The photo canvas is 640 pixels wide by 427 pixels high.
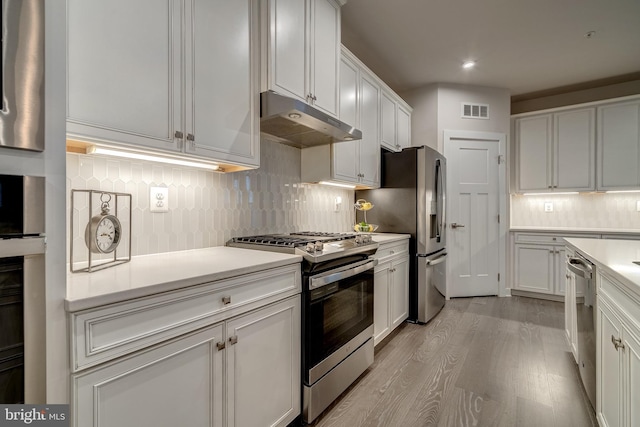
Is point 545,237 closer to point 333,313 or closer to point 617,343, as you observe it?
point 617,343

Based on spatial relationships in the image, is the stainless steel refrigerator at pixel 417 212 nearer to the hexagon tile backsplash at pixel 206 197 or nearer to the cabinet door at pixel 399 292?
the cabinet door at pixel 399 292

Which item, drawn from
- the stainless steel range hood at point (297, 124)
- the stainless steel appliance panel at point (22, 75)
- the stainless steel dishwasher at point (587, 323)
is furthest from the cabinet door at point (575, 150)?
the stainless steel appliance panel at point (22, 75)

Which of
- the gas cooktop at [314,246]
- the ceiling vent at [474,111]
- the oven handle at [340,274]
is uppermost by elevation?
the ceiling vent at [474,111]

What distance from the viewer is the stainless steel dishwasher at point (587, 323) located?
160 cm

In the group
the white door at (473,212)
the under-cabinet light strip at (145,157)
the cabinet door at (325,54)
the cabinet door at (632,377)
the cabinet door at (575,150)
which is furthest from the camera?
the white door at (473,212)

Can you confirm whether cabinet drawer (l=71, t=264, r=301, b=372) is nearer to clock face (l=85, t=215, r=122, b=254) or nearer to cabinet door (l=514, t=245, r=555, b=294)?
clock face (l=85, t=215, r=122, b=254)

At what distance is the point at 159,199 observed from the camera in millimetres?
1597

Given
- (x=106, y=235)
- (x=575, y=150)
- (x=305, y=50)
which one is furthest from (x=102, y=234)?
(x=575, y=150)

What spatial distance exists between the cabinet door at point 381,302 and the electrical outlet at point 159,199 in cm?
156

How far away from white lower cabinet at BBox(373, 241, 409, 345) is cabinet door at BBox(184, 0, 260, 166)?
4.59ft

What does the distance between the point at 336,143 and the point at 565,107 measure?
355 cm

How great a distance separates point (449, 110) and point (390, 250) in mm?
2439

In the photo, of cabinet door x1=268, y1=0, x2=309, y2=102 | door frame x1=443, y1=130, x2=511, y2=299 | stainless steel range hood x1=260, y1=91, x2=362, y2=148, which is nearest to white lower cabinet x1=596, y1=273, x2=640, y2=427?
stainless steel range hood x1=260, y1=91, x2=362, y2=148

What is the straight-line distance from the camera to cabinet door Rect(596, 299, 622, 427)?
1221mm
